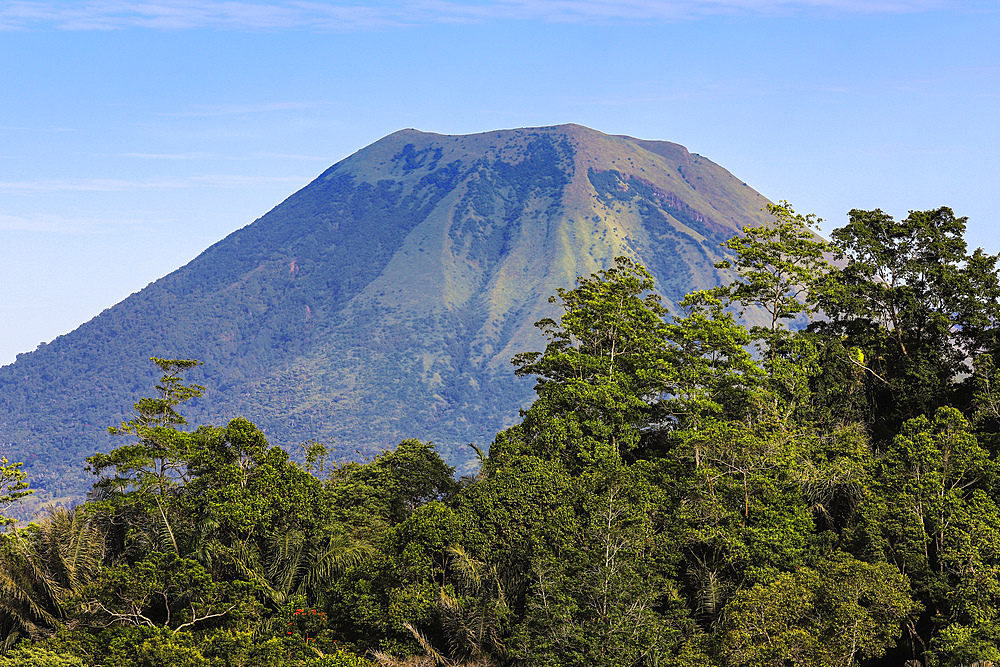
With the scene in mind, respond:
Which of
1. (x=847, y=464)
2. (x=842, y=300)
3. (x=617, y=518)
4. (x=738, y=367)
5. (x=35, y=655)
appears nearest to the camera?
(x=35, y=655)

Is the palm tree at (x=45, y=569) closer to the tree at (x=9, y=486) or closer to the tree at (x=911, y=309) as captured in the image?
the tree at (x=9, y=486)

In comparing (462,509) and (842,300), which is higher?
(842,300)

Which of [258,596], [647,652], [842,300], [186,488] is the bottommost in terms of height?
[647,652]

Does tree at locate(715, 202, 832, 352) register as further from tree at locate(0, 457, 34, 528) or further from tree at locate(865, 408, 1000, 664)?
tree at locate(0, 457, 34, 528)

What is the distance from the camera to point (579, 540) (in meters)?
29.2

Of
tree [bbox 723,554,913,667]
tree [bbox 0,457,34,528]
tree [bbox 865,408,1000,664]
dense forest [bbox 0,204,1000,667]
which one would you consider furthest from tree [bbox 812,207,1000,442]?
tree [bbox 0,457,34,528]

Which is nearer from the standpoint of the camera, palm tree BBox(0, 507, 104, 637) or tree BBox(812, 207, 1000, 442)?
palm tree BBox(0, 507, 104, 637)

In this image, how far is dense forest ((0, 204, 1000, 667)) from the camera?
25.9m

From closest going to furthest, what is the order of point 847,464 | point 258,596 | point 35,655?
point 35,655 → point 258,596 → point 847,464

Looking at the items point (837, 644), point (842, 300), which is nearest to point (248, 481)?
point (837, 644)

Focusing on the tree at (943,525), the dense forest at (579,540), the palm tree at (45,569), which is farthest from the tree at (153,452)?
the tree at (943,525)

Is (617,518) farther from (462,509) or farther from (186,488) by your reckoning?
(186,488)

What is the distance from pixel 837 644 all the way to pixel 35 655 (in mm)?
20798

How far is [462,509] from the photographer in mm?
30578
